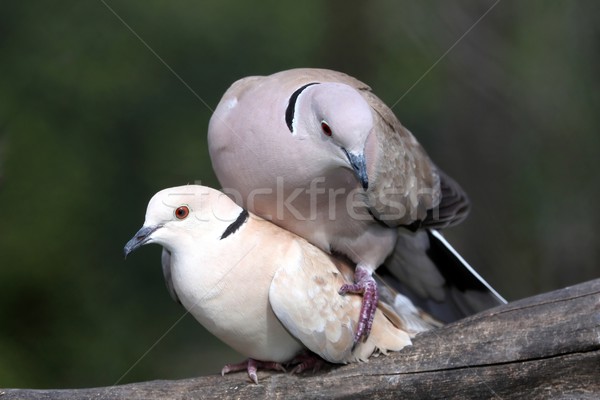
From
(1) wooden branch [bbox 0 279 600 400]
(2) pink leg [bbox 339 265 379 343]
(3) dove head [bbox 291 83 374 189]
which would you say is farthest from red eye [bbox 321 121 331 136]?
(1) wooden branch [bbox 0 279 600 400]

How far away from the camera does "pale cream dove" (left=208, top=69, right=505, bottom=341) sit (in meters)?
3.18

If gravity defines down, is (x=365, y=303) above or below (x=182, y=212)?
below

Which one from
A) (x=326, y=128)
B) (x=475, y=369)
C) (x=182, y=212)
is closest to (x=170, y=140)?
(x=326, y=128)

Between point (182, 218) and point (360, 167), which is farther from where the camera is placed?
point (360, 167)

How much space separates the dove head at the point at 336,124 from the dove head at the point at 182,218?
0.46 m

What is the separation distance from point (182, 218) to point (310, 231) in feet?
2.23

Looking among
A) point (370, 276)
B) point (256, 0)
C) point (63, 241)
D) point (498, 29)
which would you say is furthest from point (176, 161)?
point (370, 276)

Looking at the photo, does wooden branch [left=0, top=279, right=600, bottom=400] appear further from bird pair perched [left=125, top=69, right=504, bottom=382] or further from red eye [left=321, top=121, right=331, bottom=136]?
red eye [left=321, top=121, right=331, bottom=136]

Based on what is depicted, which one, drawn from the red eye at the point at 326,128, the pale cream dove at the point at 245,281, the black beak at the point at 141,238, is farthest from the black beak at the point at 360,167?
the black beak at the point at 141,238

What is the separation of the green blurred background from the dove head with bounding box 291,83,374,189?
3003 millimetres

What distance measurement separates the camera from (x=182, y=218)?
9.66 feet

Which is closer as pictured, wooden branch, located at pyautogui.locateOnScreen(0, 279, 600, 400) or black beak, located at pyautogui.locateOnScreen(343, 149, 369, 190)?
wooden branch, located at pyautogui.locateOnScreen(0, 279, 600, 400)

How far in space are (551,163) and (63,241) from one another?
366 cm

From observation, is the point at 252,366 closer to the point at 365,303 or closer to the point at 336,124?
the point at 365,303
